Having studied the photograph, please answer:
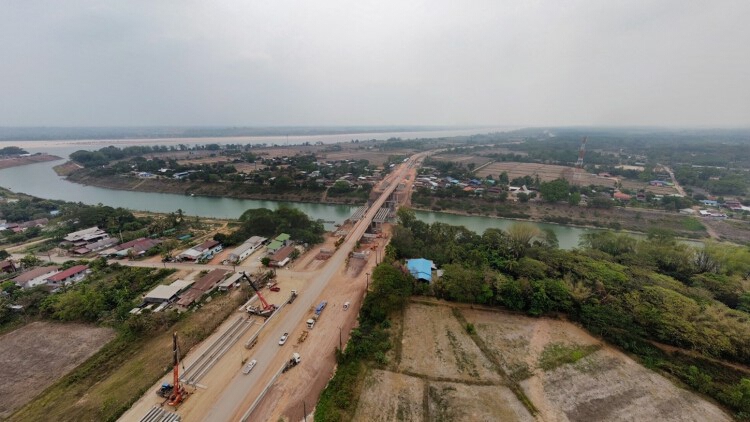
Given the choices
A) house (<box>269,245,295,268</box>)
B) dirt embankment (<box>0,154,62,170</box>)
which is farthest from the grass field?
dirt embankment (<box>0,154,62,170</box>)

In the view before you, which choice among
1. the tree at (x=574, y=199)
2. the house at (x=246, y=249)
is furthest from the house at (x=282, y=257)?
the tree at (x=574, y=199)

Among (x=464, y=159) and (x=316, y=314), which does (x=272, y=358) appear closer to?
(x=316, y=314)

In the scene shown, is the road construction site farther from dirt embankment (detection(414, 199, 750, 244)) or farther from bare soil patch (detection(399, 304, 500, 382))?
dirt embankment (detection(414, 199, 750, 244))

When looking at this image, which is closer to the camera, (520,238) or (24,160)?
(520,238)

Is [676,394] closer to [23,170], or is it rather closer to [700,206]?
[700,206]

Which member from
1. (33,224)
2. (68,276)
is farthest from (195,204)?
(68,276)

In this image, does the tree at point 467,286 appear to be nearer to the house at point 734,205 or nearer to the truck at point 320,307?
the truck at point 320,307

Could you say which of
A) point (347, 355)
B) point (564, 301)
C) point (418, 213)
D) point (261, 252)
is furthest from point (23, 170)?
point (564, 301)
